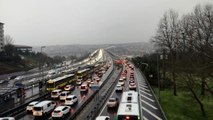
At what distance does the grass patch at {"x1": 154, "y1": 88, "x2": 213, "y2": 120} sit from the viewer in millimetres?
34812

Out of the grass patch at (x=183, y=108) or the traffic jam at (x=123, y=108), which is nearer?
the traffic jam at (x=123, y=108)

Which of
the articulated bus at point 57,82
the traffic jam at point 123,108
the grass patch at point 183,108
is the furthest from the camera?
the articulated bus at point 57,82

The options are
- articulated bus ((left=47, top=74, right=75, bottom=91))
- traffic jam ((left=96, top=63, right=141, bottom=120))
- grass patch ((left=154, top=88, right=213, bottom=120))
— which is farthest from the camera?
articulated bus ((left=47, top=74, right=75, bottom=91))

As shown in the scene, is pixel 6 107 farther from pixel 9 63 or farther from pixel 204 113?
pixel 9 63

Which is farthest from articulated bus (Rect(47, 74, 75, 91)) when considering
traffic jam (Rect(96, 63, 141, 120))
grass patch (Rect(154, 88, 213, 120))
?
grass patch (Rect(154, 88, 213, 120))

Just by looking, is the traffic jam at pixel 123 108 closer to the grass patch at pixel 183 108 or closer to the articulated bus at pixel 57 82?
the grass patch at pixel 183 108

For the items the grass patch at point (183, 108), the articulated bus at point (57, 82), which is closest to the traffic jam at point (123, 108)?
the grass patch at point (183, 108)

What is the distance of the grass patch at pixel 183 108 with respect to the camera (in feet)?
114

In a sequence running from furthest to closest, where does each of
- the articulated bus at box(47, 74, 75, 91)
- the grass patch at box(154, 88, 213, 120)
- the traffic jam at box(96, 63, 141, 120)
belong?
the articulated bus at box(47, 74, 75, 91) → the grass patch at box(154, 88, 213, 120) → the traffic jam at box(96, 63, 141, 120)

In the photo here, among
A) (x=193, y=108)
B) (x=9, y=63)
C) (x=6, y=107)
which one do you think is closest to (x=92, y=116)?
(x=6, y=107)

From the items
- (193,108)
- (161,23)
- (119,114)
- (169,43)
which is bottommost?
(193,108)

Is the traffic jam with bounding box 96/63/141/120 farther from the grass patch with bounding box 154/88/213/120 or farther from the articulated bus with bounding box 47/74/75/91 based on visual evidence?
the articulated bus with bounding box 47/74/75/91

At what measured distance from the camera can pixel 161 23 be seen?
211 ft

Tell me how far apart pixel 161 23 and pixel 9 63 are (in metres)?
74.3
